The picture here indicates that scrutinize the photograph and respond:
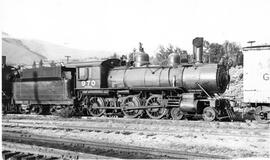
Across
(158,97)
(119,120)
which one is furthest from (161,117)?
(119,120)

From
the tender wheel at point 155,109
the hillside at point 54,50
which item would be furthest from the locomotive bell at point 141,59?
the hillside at point 54,50

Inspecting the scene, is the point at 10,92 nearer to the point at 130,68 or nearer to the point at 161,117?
the point at 130,68

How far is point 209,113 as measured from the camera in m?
14.2

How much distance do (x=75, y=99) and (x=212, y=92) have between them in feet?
25.9

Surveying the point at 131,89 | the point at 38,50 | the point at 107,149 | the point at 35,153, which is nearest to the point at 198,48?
the point at 131,89

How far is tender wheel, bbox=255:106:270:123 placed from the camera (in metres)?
14.1

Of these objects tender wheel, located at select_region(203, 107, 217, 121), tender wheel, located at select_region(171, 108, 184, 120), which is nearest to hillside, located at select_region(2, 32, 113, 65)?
tender wheel, located at select_region(171, 108, 184, 120)

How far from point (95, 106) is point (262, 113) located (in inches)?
338

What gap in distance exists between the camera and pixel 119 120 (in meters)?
15.1

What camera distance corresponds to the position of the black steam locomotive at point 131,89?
1467cm

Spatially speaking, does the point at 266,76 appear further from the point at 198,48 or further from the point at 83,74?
the point at 83,74

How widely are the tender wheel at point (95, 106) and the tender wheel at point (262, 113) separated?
7849mm

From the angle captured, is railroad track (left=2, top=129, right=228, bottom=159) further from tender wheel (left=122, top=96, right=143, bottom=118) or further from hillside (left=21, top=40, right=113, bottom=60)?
hillside (left=21, top=40, right=113, bottom=60)

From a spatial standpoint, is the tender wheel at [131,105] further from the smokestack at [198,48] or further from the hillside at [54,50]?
the hillside at [54,50]
